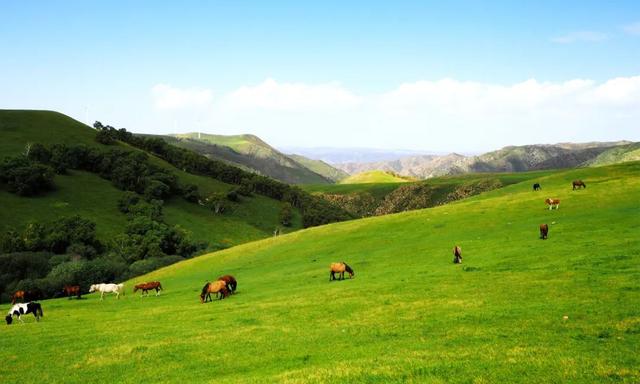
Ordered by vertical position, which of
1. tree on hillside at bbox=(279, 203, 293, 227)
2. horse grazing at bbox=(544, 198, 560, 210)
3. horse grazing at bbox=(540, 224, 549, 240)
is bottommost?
tree on hillside at bbox=(279, 203, 293, 227)

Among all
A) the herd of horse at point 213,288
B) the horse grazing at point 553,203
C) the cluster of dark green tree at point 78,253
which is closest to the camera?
the herd of horse at point 213,288

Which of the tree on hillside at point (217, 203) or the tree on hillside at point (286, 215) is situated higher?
the tree on hillside at point (217, 203)

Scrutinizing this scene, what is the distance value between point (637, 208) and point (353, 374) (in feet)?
142

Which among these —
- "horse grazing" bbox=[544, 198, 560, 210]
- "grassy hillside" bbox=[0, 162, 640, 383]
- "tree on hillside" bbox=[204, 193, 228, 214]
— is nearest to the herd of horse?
"grassy hillside" bbox=[0, 162, 640, 383]

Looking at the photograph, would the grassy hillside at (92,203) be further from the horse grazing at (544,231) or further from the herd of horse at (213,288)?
the horse grazing at (544,231)

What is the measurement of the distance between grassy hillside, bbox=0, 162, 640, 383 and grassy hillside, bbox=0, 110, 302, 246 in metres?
90.2

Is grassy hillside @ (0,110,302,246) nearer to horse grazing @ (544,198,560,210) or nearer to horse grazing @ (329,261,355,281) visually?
horse grazing @ (544,198,560,210)

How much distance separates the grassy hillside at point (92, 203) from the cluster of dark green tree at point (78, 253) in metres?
8.93

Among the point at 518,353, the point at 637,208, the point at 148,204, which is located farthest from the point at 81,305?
the point at 148,204

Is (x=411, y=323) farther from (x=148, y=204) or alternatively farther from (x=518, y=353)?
(x=148, y=204)

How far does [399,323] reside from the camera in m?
22.2

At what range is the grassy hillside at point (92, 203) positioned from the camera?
12344cm

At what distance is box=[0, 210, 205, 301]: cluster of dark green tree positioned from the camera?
6888 centimetres

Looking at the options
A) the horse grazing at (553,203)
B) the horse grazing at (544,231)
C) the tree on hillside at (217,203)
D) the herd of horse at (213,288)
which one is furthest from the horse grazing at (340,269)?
the tree on hillside at (217,203)
